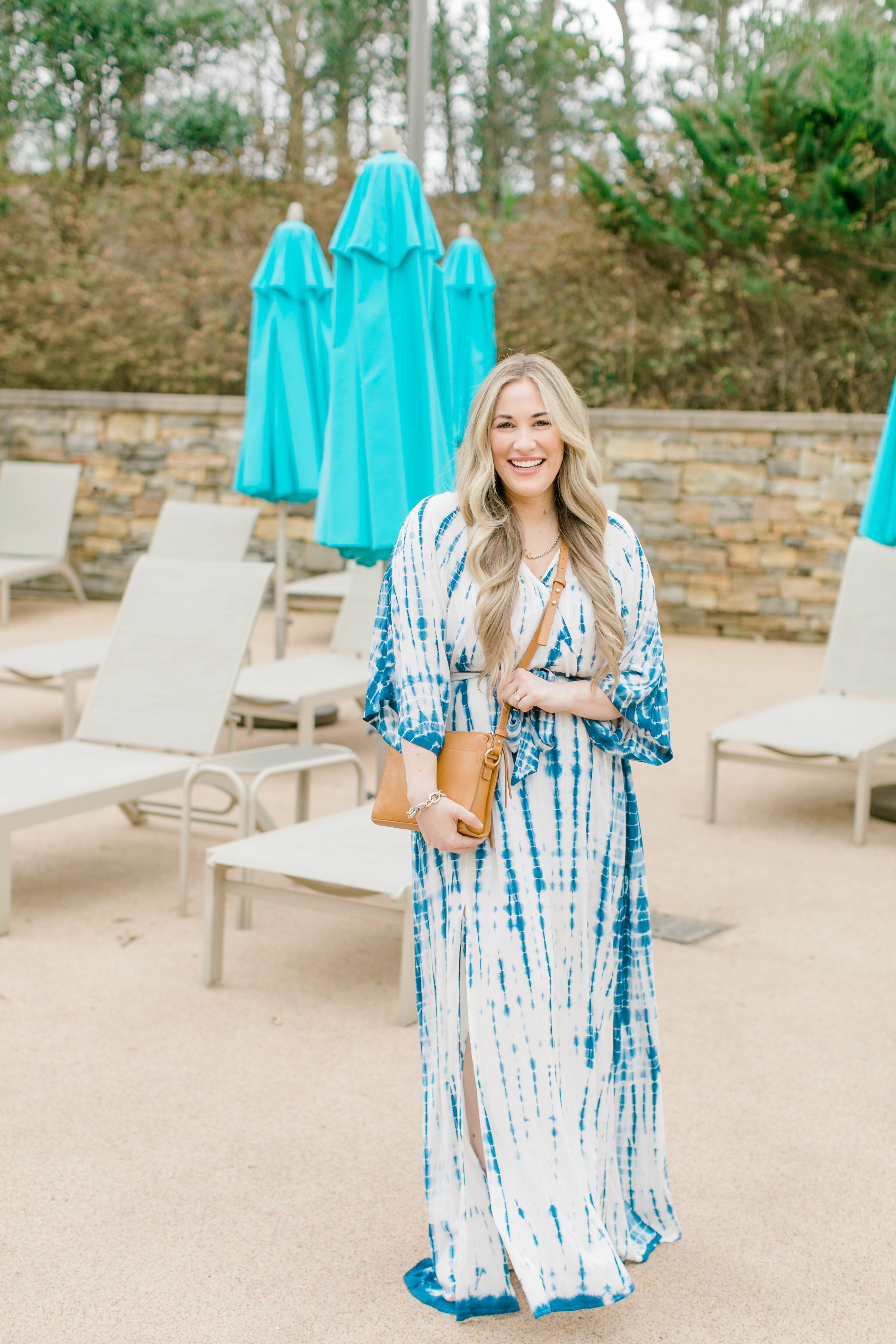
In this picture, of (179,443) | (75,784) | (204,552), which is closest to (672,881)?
(75,784)

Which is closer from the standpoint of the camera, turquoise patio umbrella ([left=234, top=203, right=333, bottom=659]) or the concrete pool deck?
the concrete pool deck

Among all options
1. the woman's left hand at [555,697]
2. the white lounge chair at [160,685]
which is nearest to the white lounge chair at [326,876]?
the white lounge chair at [160,685]

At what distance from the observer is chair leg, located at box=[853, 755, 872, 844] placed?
539 cm

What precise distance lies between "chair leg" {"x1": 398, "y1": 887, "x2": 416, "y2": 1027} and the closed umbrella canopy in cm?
349

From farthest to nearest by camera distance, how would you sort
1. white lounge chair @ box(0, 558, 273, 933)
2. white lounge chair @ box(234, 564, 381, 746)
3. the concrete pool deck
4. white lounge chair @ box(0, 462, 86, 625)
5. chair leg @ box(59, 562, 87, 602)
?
white lounge chair @ box(0, 462, 86, 625) → chair leg @ box(59, 562, 87, 602) → white lounge chair @ box(234, 564, 381, 746) → white lounge chair @ box(0, 558, 273, 933) → the concrete pool deck

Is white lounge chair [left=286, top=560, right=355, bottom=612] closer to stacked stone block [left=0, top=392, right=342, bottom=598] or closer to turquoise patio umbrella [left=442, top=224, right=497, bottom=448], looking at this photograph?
stacked stone block [left=0, top=392, right=342, bottom=598]

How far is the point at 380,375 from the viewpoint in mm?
4492

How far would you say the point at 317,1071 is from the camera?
329cm

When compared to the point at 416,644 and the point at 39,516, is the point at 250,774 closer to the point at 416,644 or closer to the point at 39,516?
the point at 416,644

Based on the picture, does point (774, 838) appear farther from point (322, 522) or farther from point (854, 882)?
point (322, 522)

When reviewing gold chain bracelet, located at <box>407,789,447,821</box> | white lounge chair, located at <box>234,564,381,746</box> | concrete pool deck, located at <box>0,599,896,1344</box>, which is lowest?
concrete pool deck, located at <box>0,599,896,1344</box>

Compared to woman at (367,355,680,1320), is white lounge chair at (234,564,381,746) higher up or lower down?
lower down

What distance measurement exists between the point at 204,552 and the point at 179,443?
408cm

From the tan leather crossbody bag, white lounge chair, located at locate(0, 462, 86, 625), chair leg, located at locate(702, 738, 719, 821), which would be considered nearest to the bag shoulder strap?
the tan leather crossbody bag
